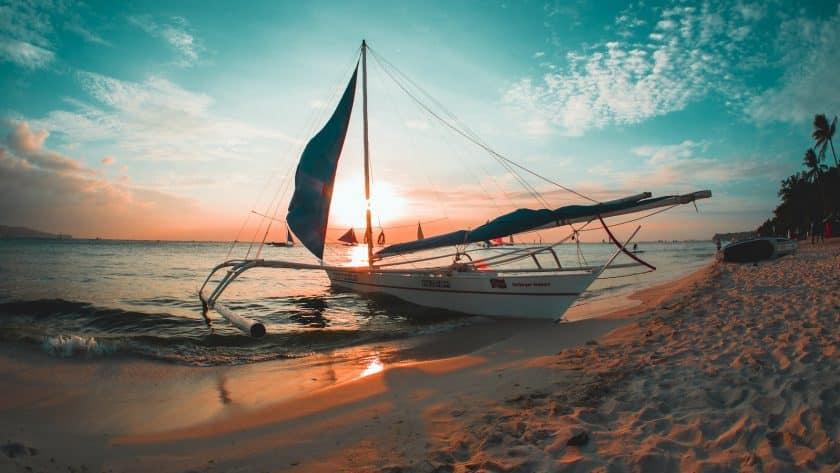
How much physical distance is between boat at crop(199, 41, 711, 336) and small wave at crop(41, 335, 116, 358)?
265 cm

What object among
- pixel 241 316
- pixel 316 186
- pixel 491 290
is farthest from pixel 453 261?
pixel 241 316

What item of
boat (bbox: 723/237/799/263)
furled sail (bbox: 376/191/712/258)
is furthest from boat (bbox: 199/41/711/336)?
boat (bbox: 723/237/799/263)

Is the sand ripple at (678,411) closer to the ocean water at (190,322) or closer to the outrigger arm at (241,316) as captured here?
the ocean water at (190,322)

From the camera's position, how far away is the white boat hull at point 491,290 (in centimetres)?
1018

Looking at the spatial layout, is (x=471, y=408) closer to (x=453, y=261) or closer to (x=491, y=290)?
(x=491, y=290)

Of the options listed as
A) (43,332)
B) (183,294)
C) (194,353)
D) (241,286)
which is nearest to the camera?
(194,353)

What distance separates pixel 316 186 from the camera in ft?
45.1

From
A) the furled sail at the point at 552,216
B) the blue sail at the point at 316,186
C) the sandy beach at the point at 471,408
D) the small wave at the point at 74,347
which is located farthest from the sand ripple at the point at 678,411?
→ the blue sail at the point at 316,186

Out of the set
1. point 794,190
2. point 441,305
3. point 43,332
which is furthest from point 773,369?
point 794,190

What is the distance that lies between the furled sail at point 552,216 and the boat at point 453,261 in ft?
0.07

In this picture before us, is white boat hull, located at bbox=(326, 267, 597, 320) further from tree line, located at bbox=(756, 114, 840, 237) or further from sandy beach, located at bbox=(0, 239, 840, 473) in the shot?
tree line, located at bbox=(756, 114, 840, 237)

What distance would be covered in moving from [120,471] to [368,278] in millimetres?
11900

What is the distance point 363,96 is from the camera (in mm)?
15578

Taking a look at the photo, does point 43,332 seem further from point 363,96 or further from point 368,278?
point 363,96
